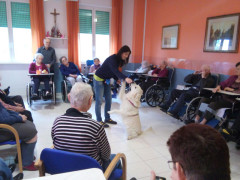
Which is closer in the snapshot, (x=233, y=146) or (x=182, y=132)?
(x=182, y=132)

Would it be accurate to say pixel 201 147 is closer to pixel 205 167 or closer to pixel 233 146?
pixel 205 167

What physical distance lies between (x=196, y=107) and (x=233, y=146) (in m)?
0.77

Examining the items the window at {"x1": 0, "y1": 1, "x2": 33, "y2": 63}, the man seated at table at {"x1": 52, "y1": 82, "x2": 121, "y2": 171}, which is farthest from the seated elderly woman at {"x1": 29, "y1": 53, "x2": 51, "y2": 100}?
the man seated at table at {"x1": 52, "y1": 82, "x2": 121, "y2": 171}

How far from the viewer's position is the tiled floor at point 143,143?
2117 mm

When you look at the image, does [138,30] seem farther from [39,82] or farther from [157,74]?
[39,82]

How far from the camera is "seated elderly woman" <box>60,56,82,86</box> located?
4750 millimetres

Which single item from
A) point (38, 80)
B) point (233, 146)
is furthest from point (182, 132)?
point (38, 80)

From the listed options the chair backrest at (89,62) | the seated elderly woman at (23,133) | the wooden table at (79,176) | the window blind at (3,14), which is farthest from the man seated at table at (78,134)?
the window blind at (3,14)

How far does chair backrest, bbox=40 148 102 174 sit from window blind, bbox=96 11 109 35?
5.08 metres

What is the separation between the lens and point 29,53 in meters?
5.16

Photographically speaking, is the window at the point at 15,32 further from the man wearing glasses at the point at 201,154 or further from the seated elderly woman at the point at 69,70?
the man wearing glasses at the point at 201,154

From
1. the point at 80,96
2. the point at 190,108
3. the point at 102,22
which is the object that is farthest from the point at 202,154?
the point at 102,22

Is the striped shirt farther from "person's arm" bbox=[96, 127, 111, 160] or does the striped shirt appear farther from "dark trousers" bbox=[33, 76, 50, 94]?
"dark trousers" bbox=[33, 76, 50, 94]

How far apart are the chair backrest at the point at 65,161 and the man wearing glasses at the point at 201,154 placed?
0.56 metres
